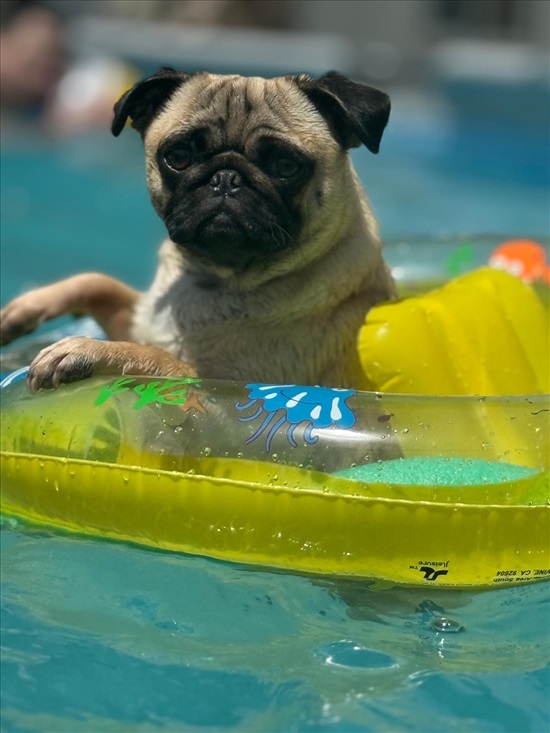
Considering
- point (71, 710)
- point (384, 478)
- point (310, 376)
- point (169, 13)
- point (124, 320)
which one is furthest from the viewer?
point (169, 13)

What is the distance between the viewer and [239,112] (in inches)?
151

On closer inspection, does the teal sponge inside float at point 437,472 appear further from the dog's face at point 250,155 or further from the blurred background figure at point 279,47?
the blurred background figure at point 279,47

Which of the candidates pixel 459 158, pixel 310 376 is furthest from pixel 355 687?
pixel 459 158

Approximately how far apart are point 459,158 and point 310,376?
27.8ft

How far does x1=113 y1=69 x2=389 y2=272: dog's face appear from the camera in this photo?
3734 mm

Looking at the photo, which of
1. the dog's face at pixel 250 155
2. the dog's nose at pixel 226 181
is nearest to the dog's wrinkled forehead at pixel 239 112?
the dog's face at pixel 250 155

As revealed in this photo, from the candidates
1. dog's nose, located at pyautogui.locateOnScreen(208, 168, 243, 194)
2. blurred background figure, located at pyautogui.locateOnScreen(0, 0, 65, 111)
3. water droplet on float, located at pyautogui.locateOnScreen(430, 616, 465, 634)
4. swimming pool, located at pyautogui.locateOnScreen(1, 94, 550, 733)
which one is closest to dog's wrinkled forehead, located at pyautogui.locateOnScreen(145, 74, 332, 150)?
dog's nose, located at pyautogui.locateOnScreen(208, 168, 243, 194)

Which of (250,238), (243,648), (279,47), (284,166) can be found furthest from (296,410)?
(279,47)

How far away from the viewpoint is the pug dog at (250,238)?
12.3ft

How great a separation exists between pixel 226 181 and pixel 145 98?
52 cm

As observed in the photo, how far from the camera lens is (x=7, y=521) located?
12.6ft

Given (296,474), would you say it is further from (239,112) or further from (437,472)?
(239,112)

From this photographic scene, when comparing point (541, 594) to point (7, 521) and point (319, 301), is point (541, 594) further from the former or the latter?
point (7, 521)

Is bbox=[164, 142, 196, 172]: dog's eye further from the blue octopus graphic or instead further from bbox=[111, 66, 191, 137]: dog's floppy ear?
the blue octopus graphic
